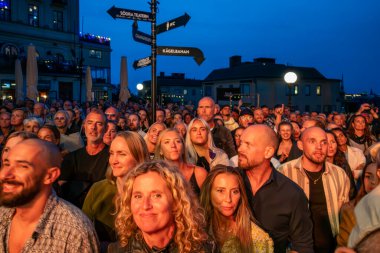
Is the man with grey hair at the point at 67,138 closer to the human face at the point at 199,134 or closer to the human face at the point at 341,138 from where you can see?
the human face at the point at 199,134

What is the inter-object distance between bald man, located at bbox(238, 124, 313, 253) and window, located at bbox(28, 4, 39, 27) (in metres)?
42.1

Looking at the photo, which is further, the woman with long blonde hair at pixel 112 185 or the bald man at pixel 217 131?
the bald man at pixel 217 131

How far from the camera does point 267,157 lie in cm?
374

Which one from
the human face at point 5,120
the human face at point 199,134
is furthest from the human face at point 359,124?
the human face at point 5,120

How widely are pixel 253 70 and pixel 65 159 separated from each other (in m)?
48.6

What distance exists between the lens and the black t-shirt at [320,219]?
161 inches

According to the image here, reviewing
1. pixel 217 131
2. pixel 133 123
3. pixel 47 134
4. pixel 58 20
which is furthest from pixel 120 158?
pixel 58 20

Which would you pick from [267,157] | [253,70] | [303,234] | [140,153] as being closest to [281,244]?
[303,234]

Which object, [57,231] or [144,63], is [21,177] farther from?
[144,63]

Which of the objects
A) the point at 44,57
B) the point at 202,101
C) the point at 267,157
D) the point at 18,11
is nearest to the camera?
the point at 267,157

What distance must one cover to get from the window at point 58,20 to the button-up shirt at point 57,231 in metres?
43.9

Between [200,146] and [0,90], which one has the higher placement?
[0,90]

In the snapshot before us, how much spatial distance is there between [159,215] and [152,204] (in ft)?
0.27

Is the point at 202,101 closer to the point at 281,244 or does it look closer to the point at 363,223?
the point at 281,244
